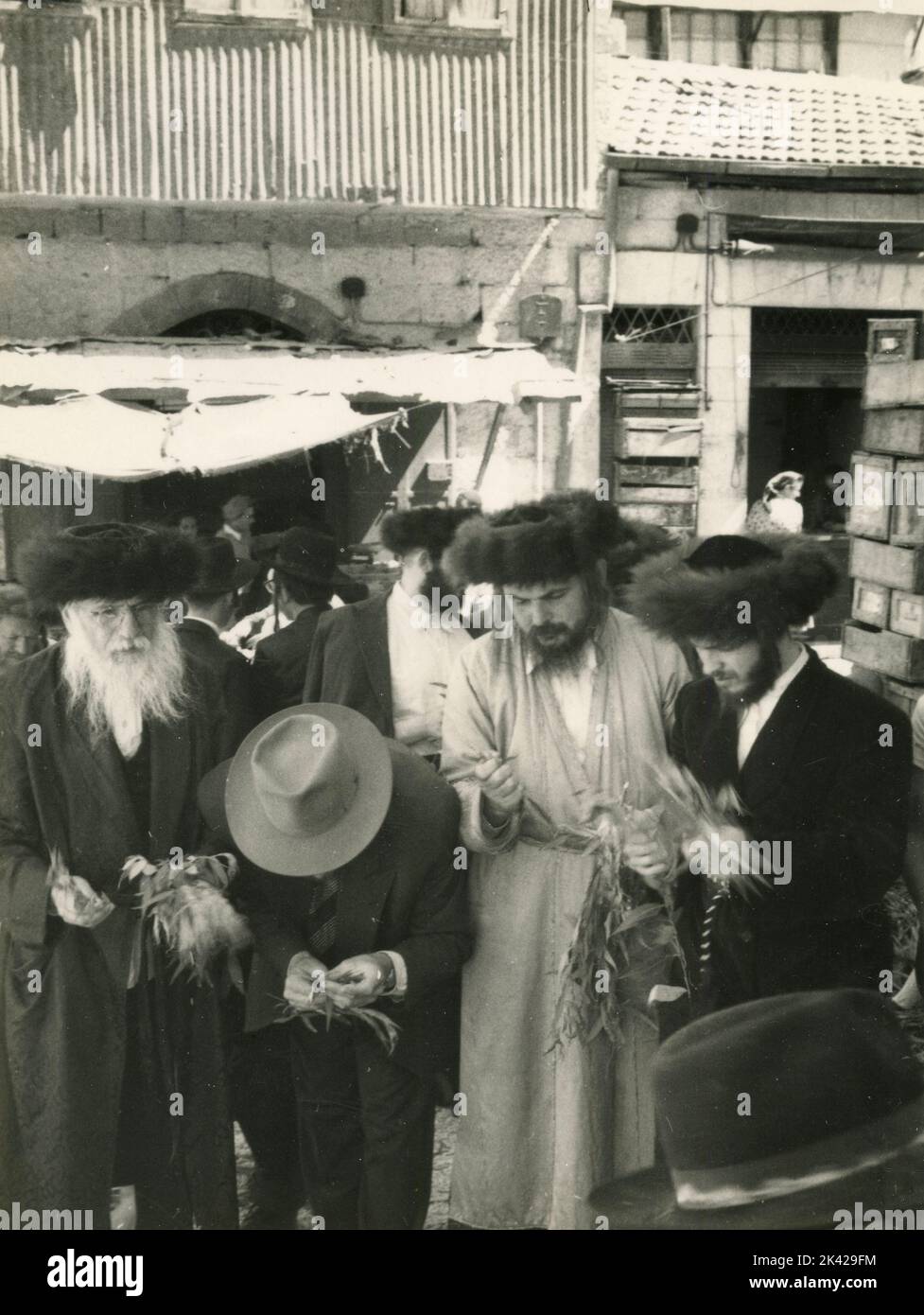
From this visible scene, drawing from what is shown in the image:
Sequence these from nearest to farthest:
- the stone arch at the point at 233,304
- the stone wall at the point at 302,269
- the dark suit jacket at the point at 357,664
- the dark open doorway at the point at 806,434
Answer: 1. the dark suit jacket at the point at 357,664
2. the dark open doorway at the point at 806,434
3. the stone wall at the point at 302,269
4. the stone arch at the point at 233,304

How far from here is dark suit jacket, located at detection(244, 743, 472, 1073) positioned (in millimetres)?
4434

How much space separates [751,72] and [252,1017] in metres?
5.20

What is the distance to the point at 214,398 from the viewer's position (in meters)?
5.04

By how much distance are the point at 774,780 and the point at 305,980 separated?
5.48 feet

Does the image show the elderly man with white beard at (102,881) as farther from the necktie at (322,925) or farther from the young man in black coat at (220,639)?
the necktie at (322,925)

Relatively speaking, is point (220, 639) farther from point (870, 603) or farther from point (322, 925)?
point (870, 603)

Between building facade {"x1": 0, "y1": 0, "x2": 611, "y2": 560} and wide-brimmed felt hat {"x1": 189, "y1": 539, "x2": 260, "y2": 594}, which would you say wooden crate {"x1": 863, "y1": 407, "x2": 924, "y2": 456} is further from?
wide-brimmed felt hat {"x1": 189, "y1": 539, "x2": 260, "y2": 594}

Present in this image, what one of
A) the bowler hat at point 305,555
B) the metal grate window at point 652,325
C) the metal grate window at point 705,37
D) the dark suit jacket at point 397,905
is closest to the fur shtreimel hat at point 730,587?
the dark suit jacket at point 397,905

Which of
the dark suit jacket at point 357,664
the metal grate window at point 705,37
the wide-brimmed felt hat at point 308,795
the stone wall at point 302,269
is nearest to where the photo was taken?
the wide-brimmed felt hat at point 308,795

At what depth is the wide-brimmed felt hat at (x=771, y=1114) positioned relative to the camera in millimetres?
4500

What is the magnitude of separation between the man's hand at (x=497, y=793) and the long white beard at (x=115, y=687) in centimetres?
103

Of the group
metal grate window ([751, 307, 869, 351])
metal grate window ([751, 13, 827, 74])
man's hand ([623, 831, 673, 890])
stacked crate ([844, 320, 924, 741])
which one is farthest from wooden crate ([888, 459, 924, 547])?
metal grate window ([751, 13, 827, 74])

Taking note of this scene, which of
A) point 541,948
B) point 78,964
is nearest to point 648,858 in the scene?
point 541,948

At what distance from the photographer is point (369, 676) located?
4555 mm
